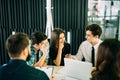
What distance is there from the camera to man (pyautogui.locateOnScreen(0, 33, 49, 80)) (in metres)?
1.52

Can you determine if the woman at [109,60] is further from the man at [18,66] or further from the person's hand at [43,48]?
the person's hand at [43,48]

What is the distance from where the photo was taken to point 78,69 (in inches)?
86.6

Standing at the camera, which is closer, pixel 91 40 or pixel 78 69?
pixel 78 69

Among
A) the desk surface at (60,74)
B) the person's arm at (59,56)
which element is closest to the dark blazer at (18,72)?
the desk surface at (60,74)

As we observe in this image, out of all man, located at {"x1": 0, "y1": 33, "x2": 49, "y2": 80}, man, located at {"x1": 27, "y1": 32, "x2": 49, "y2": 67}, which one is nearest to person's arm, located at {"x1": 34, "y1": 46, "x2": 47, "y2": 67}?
man, located at {"x1": 27, "y1": 32, "x2": 49, "y2": 67}

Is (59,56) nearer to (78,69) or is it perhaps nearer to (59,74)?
(59,74)

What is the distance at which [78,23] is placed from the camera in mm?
3922

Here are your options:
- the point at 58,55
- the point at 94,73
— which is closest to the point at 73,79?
the point at 94,73

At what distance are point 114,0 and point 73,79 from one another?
2288 millimetres

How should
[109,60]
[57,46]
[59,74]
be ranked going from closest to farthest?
1. [109,60]
2. [59,74]
3. [57,46]

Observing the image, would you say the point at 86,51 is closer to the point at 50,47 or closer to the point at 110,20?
the point at 50,47

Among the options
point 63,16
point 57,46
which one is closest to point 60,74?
point 57,46

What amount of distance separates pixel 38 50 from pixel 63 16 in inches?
48.3

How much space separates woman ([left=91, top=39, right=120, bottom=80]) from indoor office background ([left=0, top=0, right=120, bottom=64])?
2245 millimetres
